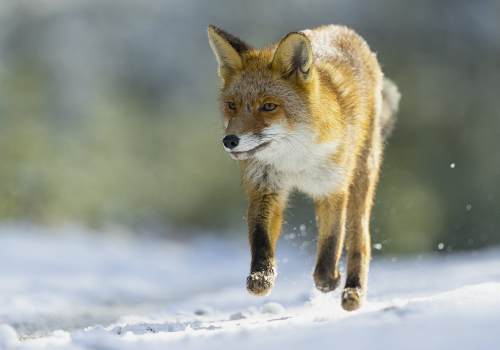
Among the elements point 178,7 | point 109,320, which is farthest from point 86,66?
point 109,320

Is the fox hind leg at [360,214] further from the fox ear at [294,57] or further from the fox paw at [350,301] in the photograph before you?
the fox ear at [294,57]

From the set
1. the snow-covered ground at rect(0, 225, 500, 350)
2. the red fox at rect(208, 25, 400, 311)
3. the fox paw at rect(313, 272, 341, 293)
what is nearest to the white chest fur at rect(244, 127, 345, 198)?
the red fox at rect(208, 25, 400, 311)

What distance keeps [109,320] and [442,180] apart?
761 centimetres

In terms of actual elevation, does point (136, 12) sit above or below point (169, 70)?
above

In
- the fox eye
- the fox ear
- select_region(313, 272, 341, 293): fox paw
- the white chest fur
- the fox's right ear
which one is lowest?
select_region(313, 272, 341, 293): fox paw

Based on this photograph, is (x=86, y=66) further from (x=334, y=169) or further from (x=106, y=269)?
(x=334, y=169)

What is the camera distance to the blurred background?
1030cm

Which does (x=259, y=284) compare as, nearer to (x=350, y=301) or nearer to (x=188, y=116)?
(x=350, y=301)

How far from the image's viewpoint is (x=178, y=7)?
12.6 metres

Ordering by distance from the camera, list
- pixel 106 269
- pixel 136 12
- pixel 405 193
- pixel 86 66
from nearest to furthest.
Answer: pixel 106 269 < pixel 405 193 < pixel 86 66 < pixel 136 12

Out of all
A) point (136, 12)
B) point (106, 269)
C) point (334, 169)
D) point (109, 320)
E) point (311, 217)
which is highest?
point (136, 12)

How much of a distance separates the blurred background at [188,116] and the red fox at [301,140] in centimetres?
547

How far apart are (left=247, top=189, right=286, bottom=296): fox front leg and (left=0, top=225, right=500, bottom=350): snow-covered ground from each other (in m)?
0.27

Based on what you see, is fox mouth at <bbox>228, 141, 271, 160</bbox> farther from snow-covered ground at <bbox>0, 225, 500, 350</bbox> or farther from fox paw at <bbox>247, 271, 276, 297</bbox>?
snow-covered ground at <bbox>0, 225, 500, 350</bbox>
